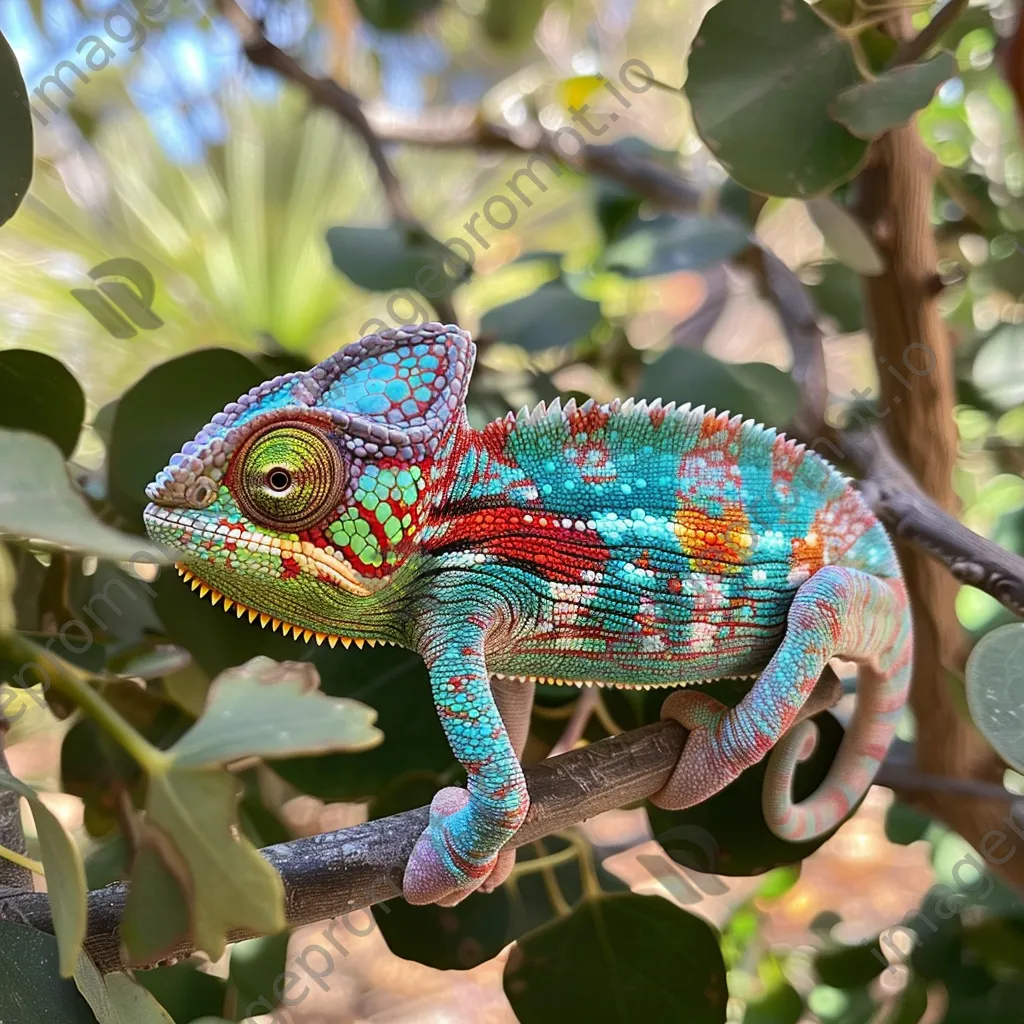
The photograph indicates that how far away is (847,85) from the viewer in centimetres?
94

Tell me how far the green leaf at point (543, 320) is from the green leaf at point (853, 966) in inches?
41.3

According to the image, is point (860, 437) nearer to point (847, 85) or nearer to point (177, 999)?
point (847, 85)

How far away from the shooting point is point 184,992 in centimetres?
96

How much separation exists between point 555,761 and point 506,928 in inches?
12.4

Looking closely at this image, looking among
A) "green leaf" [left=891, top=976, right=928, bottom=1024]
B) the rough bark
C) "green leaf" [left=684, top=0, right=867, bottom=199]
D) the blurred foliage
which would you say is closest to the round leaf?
the blurred foliage

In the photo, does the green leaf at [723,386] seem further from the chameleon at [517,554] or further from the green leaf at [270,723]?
the green leaf at [270,723]

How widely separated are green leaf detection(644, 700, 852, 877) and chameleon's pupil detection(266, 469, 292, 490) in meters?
0.59

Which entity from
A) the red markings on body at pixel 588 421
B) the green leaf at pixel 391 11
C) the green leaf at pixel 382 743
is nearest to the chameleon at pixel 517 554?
the red markings on body at pixel 588 421

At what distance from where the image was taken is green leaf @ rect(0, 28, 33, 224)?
743mm

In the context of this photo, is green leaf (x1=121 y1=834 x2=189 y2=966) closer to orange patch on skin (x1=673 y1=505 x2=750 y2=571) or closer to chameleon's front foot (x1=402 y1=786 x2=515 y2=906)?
chameleon's front foot (x1=402 y1=786 x2=515 y2=906)

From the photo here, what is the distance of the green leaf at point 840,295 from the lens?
170 centimetres

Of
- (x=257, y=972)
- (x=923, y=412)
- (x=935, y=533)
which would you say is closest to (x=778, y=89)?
(x=935, y=533)

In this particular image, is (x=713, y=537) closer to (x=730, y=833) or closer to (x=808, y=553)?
(x=808, y=553)

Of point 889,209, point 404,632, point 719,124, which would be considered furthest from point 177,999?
point 889,209
